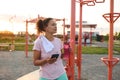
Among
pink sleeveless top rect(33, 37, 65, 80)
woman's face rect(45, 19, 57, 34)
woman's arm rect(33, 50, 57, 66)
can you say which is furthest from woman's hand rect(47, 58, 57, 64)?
woman's face rect(45, 19, 57, 34)

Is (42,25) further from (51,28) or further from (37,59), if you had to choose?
(37,59)

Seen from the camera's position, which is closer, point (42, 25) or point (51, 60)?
point (51, 60)

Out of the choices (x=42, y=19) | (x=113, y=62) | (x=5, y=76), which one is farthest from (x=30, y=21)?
(x=42, y=19)

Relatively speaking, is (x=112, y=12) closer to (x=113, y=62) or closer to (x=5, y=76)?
(x=113, y=62)

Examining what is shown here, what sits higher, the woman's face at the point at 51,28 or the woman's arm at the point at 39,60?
the woman's face at the point at 51,28

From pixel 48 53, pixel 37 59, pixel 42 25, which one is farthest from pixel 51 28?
pixel 37 59

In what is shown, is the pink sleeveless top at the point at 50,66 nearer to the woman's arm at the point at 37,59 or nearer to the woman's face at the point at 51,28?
the woman's arm at the point at 37,59

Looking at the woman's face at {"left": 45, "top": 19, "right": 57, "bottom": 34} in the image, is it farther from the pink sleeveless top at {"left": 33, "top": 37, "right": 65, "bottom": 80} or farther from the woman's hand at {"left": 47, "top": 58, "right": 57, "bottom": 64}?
the woman's hand at {"left": 47, "top": 58, "right": 57, "bottom": 64}

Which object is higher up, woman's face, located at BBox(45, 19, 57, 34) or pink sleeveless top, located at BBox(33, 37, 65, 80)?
woman's face, located at BBox(45, 19, 57, 34)

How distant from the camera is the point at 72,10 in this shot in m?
7.45

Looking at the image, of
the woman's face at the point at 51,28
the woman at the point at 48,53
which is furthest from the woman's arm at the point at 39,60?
the woman's face at the point at 51,28

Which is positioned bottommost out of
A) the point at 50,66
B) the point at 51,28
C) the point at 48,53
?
the point at 50,66

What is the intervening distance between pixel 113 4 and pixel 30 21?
1151 cm

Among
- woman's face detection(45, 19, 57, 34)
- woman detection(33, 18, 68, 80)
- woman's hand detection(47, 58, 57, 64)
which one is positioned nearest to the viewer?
woman's hand detection(47, 58, 57, 64)
